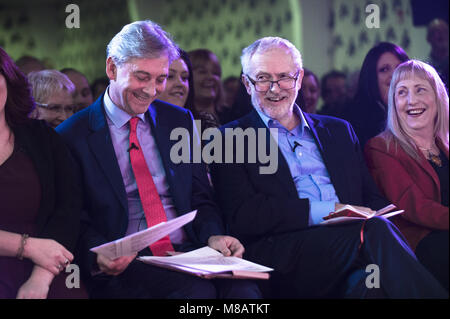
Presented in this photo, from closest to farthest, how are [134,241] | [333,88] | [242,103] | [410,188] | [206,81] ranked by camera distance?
[134,241] → [410,188] → [242,103] → [206,81] → [333,88]

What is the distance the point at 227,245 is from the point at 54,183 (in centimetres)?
69

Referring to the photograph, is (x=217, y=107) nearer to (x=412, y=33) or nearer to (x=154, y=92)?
(x=154, y=92)

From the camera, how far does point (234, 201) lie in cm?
229

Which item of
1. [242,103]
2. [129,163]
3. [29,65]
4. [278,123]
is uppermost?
[29,65]

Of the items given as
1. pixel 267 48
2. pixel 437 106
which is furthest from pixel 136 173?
pixel 437 106

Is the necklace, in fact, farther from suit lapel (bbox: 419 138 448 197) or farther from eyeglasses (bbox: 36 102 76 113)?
eyeglasses (bbox: 36 102 76 113)

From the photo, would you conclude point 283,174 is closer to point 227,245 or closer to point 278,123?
point 278,123

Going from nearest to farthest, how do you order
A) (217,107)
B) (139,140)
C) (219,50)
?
(139,140) → (217,107) → (219,50)

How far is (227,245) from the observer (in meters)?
2.12

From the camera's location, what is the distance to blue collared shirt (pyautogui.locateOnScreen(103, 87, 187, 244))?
2172 mm

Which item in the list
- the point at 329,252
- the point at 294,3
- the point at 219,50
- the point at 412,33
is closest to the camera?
the point at 329,252

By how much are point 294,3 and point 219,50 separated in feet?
3.20

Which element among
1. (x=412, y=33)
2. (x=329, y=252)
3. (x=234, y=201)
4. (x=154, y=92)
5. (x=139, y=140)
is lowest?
(x=329, y=252)
